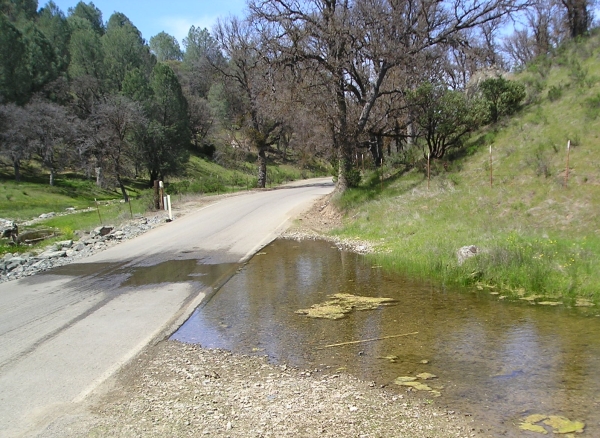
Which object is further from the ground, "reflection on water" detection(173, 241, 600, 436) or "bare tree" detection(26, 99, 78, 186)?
"bare tree" detection(26, 99, 78, 186)

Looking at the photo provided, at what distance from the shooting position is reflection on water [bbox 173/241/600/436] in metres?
5.66

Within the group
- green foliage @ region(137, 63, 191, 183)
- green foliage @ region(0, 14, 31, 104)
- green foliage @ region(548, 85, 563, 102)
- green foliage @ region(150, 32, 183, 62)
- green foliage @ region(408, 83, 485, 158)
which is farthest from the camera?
green foliage @ region(150, 32, 183, 62)

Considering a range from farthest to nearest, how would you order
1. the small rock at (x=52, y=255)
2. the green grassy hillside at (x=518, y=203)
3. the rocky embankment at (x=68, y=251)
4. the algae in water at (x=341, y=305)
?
1. the small rock at (x=52, y=255)
2. the rocky embankment at (x=68, y=251)
3. the green grassy hillside at (x=518, y=203)
4. the algae in water at (x=341, y=305)

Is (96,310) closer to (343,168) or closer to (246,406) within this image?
(246,406)

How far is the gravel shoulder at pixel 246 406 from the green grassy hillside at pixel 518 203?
556cm

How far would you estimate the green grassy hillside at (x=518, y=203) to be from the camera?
10.6m

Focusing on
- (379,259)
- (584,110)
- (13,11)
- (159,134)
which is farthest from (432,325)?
(13,11)

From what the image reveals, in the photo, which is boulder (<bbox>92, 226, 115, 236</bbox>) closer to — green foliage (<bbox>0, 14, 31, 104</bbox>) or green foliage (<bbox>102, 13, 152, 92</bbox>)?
green foliage (<bbox>0, 14, 31, 104</bbox>)

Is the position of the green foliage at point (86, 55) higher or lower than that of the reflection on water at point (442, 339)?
higher

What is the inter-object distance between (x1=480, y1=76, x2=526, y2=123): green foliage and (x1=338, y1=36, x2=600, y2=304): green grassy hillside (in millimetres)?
608

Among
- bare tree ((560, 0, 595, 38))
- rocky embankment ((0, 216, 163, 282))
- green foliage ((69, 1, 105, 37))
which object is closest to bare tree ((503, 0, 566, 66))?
bare tree ((560, 0, 595, 38))

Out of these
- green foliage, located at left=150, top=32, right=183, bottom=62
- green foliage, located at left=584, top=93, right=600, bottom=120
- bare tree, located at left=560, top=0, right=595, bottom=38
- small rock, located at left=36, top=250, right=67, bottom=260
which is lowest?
small rock, located at left=36, top=250, right=67, bottom=260

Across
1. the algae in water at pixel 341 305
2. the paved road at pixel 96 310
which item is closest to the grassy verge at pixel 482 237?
the algae in water at pixel 341 305

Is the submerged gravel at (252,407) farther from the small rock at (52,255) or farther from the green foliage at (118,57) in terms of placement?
the green foliage at (118,57)
